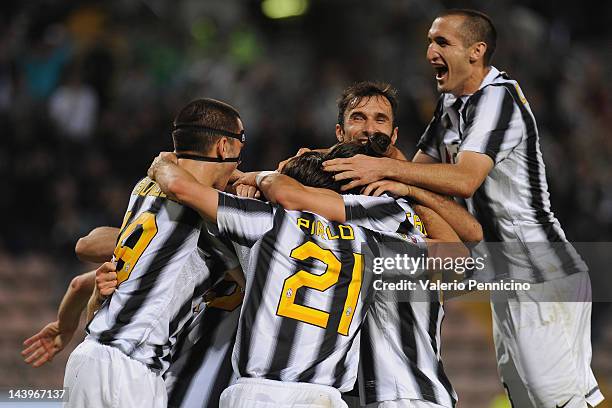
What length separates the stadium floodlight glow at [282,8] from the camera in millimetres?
12633

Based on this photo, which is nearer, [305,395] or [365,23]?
[305,395]

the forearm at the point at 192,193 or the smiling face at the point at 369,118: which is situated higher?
the smiling face at the point at 369,118

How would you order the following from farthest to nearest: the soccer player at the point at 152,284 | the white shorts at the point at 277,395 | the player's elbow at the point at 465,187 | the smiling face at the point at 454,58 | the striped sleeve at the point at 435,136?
the striped sleeve at the point at 435,136 → the smiling face at the point at 454,58 → the player's elbow at the point at 465,187 → the soccer player at the point at 152,284 → the white shorts at the point at 277,395

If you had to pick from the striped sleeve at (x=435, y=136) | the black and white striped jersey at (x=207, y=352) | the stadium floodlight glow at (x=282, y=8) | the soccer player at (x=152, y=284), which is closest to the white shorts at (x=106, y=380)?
the soccer player at (x=152, y=284)

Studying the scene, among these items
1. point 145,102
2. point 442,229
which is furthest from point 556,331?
point 145,102

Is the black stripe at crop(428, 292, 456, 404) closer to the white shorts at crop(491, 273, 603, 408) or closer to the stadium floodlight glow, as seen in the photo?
the white shorts at crop(491, 273, 603, 408)

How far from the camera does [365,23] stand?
12.4 metres

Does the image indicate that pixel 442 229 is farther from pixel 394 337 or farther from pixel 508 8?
pixel 508 8

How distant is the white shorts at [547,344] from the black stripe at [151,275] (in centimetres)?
178

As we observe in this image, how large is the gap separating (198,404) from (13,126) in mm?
6276

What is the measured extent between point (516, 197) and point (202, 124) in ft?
5.69

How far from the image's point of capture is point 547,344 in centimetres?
473

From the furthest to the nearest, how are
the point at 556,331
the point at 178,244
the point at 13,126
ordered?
the point at 13,126 < the point at 556,331 < the point at 178,244

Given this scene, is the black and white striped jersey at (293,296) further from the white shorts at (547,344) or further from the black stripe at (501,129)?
the white shorts at (547,344)
